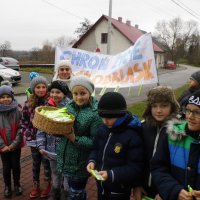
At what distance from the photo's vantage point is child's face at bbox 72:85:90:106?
2957 millimetres

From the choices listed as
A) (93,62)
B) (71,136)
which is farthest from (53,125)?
(93,62)

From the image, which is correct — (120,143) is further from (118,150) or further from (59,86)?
(59,86)

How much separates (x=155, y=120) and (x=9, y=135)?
221 centimetres

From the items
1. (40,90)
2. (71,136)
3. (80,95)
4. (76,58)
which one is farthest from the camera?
(76,58)

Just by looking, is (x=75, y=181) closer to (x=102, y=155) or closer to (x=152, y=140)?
(x=102, y=155)

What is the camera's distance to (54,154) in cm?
350

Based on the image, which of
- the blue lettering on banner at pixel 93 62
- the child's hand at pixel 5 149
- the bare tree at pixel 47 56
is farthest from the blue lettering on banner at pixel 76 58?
the bare tree at pixel 47 56

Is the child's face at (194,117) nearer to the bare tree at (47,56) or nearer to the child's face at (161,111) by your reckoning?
the child's face at (161,111)

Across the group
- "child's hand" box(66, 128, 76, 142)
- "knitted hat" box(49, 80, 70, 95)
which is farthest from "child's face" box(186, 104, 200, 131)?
"knitted hat" box(49, 80, 70, 95)

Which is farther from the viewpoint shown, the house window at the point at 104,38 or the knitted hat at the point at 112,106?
the house window at the point at 104,38

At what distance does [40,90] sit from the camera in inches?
147

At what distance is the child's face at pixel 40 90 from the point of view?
3.74 meters

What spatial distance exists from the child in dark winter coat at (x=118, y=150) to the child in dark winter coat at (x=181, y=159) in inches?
11.2

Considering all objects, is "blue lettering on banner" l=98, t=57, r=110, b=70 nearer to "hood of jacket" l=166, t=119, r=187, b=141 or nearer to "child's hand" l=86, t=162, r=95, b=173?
"child's hand" l=86, t=162, r=95, b=173
